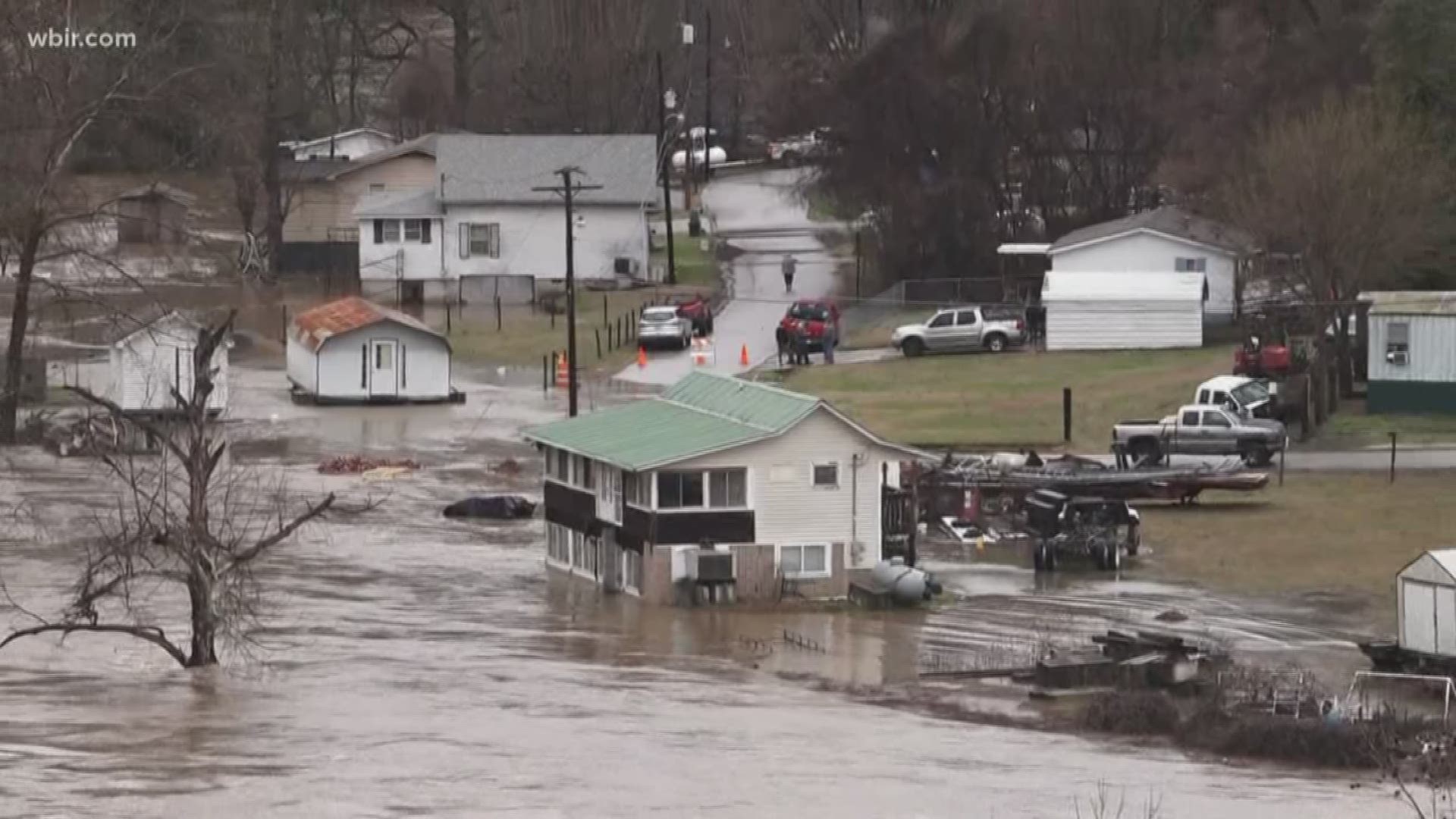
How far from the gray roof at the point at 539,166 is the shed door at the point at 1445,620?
4910 cm

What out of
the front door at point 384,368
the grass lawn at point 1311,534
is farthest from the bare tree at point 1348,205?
the front door at point 384,368

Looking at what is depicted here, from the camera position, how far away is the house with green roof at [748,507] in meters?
48.3

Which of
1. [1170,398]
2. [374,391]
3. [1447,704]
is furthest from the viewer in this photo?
[374,391]

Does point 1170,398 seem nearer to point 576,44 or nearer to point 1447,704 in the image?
point 1447,704

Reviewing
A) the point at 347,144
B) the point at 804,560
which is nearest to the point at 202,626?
the point at 804,560

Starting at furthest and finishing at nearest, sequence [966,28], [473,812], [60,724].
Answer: [966,28]
[60,724]
[473,812]

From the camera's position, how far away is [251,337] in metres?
81.2

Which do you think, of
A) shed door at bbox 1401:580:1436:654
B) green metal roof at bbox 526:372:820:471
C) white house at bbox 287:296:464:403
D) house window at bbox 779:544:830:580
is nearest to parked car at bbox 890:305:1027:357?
white house at bbox 287:296:464:403

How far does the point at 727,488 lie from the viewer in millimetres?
48469

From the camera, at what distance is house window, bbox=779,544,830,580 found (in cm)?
4884

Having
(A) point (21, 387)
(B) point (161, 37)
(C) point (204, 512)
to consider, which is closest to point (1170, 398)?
(A) point (21, 387)

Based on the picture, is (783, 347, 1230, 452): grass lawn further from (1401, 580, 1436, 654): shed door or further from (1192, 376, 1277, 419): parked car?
(1401, 580, 1436, 654): shed door

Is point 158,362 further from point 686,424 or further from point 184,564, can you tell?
point 184,564

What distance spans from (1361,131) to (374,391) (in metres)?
23.5
